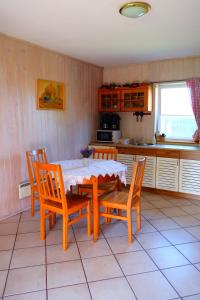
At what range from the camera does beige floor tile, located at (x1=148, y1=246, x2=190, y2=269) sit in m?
2.24

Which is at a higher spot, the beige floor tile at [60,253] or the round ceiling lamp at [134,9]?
the round ceiling lamp at [134,9]

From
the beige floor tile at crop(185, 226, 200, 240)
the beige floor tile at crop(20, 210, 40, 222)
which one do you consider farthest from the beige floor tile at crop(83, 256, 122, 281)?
the beige floor tile at crop(20, 210, 40, 222)

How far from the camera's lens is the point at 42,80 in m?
3.65

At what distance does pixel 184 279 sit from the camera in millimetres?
2029

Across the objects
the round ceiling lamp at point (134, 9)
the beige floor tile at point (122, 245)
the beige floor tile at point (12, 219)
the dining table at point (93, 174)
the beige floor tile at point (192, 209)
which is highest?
the round ceiling lamp at point (134, 9)

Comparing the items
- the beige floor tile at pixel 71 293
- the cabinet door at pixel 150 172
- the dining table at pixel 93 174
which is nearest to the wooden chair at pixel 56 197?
the dining table at pixel 93 174

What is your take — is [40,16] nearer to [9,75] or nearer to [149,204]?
[9,75]

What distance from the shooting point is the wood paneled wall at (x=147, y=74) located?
4.21 m

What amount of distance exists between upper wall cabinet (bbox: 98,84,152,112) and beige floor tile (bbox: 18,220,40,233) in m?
2.74

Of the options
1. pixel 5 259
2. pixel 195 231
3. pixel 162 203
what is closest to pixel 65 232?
pixel 5 259

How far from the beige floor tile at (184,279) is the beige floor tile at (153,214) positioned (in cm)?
110

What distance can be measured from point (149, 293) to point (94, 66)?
4.14 metres

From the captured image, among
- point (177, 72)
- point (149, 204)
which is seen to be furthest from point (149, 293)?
point (177, 72)

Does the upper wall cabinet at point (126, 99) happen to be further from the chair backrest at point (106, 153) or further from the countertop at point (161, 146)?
the chair backrest at point (106, 153)
